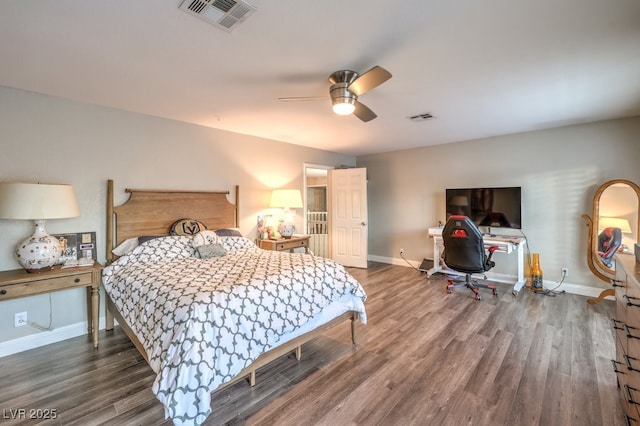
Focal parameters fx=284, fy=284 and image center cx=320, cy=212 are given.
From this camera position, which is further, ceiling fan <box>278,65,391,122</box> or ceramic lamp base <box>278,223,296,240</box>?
ceramic lamp base <box>278,223,296,240</box>

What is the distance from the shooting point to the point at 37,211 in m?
2.32

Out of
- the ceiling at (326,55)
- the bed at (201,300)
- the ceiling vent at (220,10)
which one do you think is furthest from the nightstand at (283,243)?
the ceiling vent at (220,10)

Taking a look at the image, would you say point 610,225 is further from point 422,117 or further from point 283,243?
point 283,243

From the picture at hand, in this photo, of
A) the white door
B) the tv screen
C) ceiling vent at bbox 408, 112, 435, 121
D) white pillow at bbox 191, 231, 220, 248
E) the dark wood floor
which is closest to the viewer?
the dark wood floor

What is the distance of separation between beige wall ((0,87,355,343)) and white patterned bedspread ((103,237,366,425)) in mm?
703

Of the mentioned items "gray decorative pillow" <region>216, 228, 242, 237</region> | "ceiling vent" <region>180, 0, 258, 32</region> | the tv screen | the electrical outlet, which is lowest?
the electrical outlet

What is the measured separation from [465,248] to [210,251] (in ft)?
10.5

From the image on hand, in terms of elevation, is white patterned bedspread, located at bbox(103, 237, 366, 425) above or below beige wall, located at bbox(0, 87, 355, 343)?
Result: below

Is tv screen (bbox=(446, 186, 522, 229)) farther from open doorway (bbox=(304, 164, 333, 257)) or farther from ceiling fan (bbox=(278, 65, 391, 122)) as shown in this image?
ceiling fan (bbox=(278, 65, 391, 122))

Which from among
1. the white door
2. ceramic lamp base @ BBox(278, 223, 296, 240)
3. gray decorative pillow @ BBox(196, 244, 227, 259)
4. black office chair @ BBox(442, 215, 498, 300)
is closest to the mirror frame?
black office chair @ BBox(442, 215, 498, 300)

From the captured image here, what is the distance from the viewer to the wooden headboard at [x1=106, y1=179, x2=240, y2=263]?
10.1 ft

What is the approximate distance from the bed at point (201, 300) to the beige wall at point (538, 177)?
3336 millimetres

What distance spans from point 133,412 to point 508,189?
504 centimetres

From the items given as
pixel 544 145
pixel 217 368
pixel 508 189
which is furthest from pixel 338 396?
pixel 544 145
